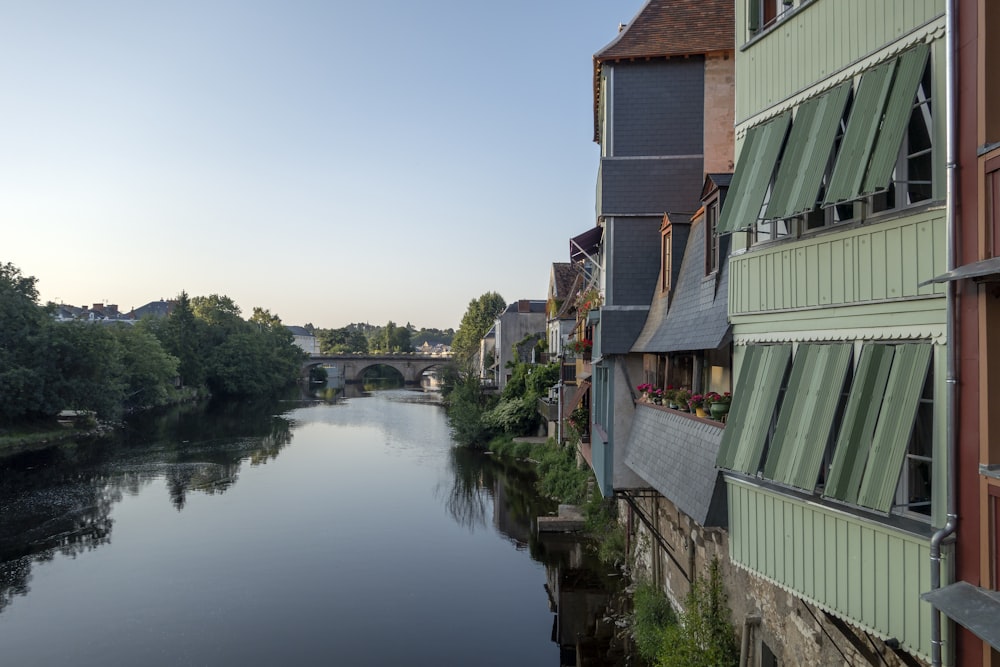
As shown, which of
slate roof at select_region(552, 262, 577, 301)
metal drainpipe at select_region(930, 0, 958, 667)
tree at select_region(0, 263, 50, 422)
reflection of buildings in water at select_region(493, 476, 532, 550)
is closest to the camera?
metal drainpipe at select_region(930, 0, 958, 667)

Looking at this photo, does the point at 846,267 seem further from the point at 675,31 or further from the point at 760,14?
the point at 675,31

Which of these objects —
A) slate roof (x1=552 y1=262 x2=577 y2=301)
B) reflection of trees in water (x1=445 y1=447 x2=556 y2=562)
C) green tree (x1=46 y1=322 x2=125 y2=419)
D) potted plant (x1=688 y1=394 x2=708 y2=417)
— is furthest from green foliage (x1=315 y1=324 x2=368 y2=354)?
potted plant (x1=688 y1=394 x2=708 y2=417)

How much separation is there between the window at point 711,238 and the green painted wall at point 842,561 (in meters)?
3.52

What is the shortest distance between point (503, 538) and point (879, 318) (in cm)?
1833

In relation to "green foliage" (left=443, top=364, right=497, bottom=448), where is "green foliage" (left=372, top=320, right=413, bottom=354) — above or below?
above

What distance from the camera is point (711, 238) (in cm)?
960

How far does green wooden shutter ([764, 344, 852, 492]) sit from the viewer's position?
217 inches

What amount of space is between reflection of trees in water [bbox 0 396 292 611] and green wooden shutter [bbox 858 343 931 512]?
727 inches

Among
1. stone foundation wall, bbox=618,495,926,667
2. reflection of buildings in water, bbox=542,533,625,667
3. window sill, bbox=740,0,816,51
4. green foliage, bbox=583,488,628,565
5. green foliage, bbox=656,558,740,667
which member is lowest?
reflection of buildings in water, bbox=542,533,625,667

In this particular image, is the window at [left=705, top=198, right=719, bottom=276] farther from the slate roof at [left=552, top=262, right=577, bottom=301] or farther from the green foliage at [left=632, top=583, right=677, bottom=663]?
the slate roof at [left=552, top=262, right=577, bottom=301]

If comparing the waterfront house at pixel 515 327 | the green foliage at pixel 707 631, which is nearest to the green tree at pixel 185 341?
the waterfront house at pixel 515 327

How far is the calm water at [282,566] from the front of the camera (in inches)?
574

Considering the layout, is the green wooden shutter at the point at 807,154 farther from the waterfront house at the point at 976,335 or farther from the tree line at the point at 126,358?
the tree line at the point at 126,358

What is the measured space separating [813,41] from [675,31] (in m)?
6.19
